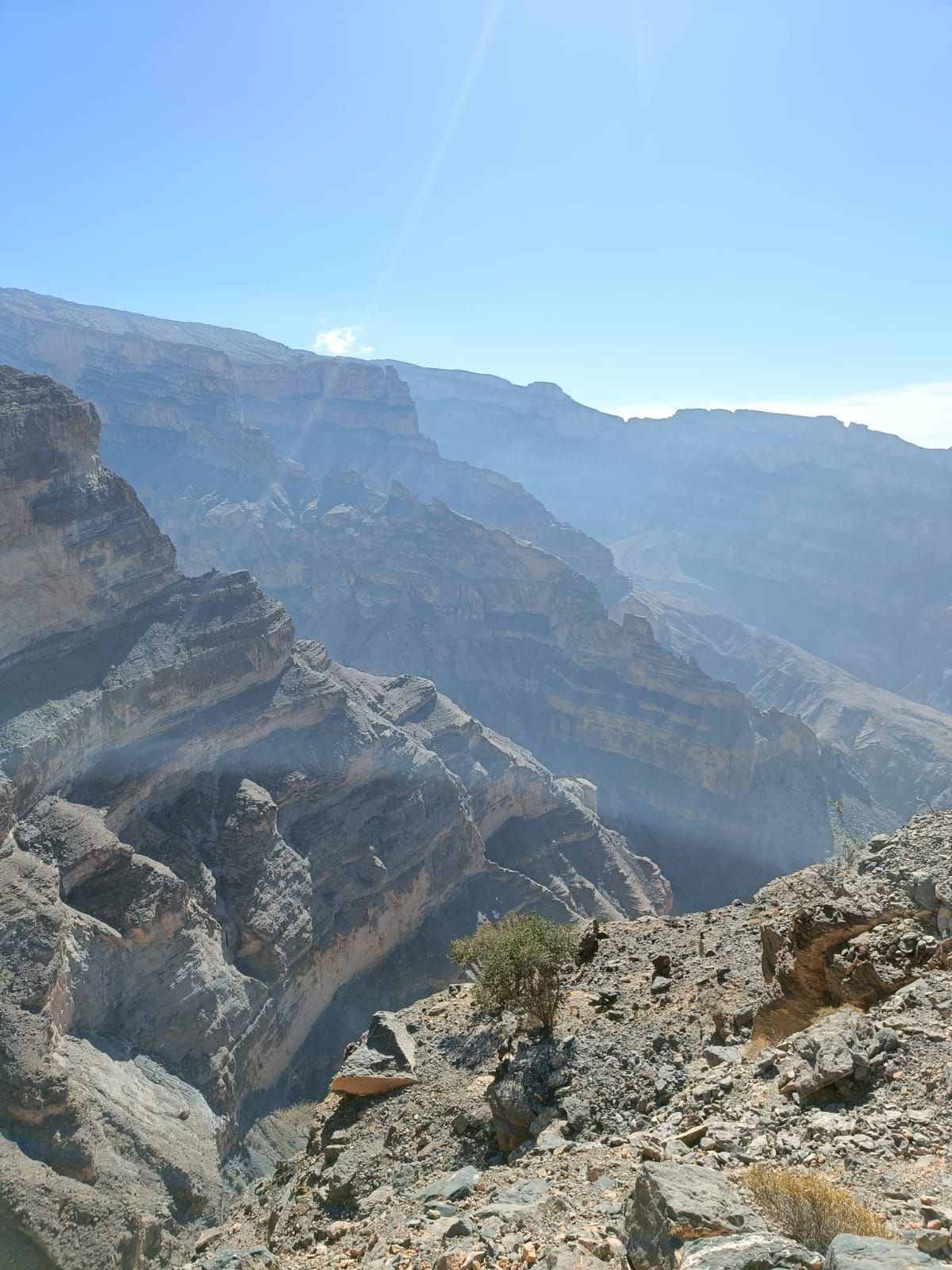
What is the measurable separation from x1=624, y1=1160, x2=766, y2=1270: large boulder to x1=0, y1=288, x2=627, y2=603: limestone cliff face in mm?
122493

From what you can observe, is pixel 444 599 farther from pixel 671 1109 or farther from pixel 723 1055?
pixel 671 1109

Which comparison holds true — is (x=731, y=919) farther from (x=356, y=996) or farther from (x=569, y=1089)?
(x=356, y=996)

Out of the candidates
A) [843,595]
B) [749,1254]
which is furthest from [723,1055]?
[843,595]

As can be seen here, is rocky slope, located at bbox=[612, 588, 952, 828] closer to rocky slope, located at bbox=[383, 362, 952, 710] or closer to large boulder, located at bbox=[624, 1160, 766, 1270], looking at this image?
rocky slope, located at bbox=[383, 362, 952, 710]

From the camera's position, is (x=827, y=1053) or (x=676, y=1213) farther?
(x=827, y=1053)

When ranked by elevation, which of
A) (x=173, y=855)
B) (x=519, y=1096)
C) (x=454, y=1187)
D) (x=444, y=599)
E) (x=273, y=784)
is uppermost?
(x=444, y=599)

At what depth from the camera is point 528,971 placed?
18.1m

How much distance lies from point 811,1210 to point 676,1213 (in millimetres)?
1162

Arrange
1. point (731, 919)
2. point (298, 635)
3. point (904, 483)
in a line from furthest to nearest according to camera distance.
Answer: point (904, 483) < point (298, 635) < point (731, 919)

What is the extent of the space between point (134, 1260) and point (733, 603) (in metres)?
180

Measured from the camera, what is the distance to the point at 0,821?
2878 cm

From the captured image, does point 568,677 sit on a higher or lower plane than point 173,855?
higher

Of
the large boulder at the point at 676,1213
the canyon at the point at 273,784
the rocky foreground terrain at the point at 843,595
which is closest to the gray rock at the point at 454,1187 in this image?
the large boulder at the point at 676,1213

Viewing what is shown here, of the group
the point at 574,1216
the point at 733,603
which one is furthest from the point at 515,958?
the point at 733,603
